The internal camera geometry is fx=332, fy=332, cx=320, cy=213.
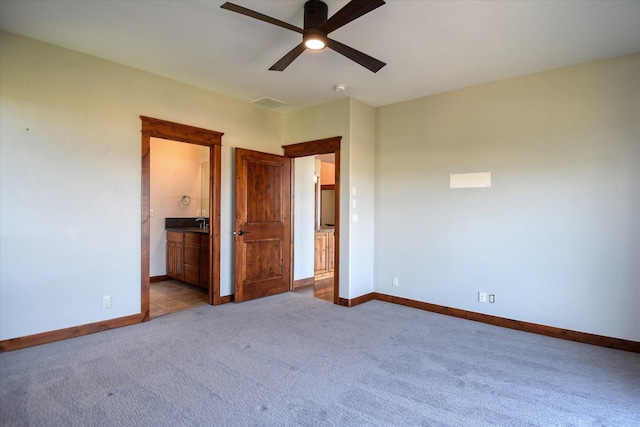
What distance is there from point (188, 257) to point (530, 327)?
16.0ft

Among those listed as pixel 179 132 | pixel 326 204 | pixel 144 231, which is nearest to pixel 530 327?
pixel 144 231

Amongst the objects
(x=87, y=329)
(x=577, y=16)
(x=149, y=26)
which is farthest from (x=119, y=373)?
(x=577, y=16)

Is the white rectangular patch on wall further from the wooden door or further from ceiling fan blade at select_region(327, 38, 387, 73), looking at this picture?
the wooden door

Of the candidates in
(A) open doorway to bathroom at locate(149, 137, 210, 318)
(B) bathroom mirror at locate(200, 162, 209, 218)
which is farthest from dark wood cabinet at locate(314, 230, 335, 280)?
(B) bathroom mirror at locate(200, 162, 209, 218)

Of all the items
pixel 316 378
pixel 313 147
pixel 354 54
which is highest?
pixel 354 54

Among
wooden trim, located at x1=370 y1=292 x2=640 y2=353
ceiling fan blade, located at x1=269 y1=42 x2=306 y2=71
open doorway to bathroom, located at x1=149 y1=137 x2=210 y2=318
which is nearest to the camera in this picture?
ceiling fan blade, located at x1=269 y1=42 x2=306 y2=71

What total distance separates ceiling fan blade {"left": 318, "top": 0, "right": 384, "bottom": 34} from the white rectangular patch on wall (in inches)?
100

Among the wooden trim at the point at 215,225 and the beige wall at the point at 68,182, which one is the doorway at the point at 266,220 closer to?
the wooden trim at the point at 215,225

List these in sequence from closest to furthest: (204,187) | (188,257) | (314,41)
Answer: (314,41) → (188,257) → (204,187)

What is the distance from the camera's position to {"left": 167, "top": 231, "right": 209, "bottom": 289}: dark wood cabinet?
5133 millimetres

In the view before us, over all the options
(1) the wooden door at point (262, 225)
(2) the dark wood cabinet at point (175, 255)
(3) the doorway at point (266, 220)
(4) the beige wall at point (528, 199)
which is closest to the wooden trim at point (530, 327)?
(4) the beige wall at point (528, 199)

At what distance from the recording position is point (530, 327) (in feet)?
11.9

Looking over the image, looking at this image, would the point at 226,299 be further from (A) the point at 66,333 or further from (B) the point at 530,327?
(B) the point at 530,327

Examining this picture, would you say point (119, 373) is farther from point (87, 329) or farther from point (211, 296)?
point (211, 296)
